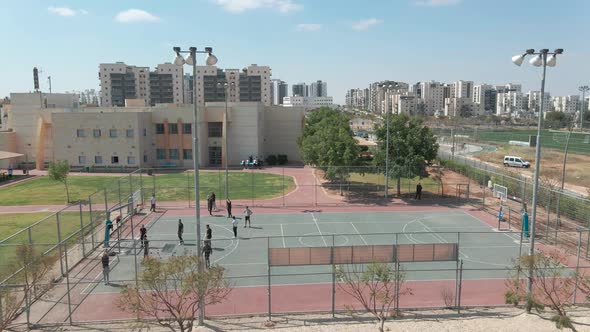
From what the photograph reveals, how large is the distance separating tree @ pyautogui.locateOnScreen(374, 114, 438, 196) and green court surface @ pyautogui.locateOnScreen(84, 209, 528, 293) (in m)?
4.75

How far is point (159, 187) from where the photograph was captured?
42.5 metres

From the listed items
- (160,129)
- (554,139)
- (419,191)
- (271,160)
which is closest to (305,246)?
(419,191)

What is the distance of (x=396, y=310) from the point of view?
16391 mm

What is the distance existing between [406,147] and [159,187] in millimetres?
23031

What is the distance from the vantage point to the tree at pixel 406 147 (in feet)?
122

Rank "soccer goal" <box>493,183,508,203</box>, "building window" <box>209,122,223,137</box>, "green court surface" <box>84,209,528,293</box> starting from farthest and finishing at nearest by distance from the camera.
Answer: "building window" <box>209,122,223,137</box>
"soccer goal" <box>493,183,508,203</box>
"green court surface" <box>84,209,528,293</box>

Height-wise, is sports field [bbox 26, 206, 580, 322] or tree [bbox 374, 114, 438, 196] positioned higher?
tree [bbox 374, 114, 438, 196]

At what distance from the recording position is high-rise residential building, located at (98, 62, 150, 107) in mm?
136312

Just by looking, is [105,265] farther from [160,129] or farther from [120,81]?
[120,81]

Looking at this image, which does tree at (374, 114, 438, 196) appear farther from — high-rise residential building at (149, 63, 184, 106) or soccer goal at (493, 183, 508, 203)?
high-rise residential building at (149, 63, 184, 106)

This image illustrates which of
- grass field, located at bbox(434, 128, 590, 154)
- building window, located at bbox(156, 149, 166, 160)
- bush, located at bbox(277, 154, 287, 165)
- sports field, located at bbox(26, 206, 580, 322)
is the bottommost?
sports field, located at bbox(26, 206, 580, 322)

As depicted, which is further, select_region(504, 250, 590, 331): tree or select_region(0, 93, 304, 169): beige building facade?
select_region(0, 93, 304, 169): beige building facade

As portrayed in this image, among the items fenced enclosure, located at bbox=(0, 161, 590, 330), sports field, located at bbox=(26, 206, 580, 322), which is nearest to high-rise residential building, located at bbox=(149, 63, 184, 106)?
fenced enclosure, located at bbox=(0, 161, 590, 330)

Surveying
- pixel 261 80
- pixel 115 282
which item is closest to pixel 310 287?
pixel 115 282
